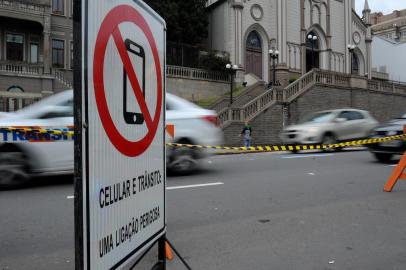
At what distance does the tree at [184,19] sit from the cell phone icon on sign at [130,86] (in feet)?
110

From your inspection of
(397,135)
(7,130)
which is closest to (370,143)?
(397,135)

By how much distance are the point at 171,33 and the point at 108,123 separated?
3557 cm

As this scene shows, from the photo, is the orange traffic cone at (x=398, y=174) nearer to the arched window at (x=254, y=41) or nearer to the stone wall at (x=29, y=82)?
the stone wall at (x=29, y=82)

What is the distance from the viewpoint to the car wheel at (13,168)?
7911mm

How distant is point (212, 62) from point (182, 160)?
27.5 meters

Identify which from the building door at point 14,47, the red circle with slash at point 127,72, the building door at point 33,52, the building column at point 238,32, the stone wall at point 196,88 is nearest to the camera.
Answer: the red circle with slash at point 127,72

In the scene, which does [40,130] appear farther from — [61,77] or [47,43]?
[47,43]

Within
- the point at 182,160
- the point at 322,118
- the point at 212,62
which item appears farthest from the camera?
the point at 212,62

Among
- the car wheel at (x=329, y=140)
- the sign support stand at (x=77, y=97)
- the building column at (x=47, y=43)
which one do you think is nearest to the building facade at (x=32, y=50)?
the building column at (x=47, y=43)

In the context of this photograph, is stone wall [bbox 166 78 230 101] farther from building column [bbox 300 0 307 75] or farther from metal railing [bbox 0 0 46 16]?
metal railing [bbox 0 0 46 16]

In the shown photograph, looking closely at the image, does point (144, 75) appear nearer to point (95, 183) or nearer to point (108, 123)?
point (108, 123)

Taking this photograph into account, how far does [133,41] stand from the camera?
2.16 m

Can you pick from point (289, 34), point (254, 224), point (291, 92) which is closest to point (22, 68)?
point (291, 92)

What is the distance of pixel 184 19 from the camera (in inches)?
1452
